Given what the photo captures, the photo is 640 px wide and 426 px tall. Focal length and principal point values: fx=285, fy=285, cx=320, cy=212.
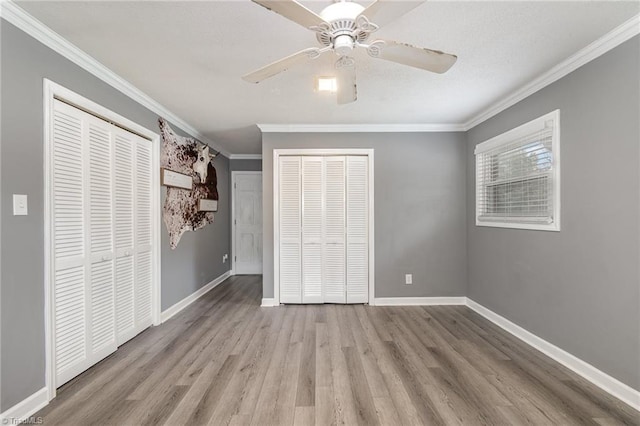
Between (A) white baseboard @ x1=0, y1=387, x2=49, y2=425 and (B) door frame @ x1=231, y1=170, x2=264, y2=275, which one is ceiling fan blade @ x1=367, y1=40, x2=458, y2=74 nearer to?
(A) white baseboard @ x1=0, y1=387, x2=49, y2=425

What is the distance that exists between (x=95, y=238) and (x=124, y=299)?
0.70m

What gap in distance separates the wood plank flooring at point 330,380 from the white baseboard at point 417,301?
58 cm

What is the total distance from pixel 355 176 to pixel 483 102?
5.37 feet

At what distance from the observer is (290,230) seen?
3822 mm

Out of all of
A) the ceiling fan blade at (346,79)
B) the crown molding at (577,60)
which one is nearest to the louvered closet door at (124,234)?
the ceiling fan blade at (346,79)

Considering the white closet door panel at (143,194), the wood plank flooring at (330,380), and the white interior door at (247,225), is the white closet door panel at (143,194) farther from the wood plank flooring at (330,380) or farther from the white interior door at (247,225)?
the white interior door at (247,225)

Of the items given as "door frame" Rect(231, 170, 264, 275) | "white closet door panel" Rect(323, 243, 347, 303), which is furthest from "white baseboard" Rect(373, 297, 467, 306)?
"door frame" Rect(231, 170, 264, 275)

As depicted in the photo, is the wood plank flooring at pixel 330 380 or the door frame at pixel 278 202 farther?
the door frame at pixel 278 202

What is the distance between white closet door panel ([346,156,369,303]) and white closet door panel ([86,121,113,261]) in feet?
8.48

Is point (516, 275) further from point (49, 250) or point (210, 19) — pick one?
point (49, 250)

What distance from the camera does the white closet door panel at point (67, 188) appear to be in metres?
1.95

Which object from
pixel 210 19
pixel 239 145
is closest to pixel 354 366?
pixel 210 19

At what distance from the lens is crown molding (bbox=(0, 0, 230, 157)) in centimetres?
164

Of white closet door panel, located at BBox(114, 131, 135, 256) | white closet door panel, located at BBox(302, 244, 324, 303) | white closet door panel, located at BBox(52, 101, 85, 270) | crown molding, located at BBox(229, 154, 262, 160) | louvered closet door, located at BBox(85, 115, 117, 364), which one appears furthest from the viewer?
crown molding, located at BBox(229, 154, 262, 160)
